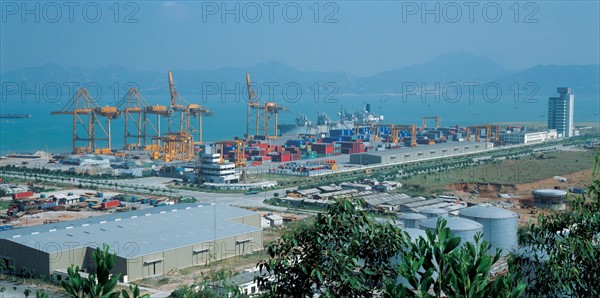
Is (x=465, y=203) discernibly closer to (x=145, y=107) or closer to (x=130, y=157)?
(x=130, y=157)

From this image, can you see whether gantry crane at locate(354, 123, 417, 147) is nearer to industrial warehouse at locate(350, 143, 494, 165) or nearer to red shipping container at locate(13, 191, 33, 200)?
industrial warehouse at locate(350, 143, 494, 165)

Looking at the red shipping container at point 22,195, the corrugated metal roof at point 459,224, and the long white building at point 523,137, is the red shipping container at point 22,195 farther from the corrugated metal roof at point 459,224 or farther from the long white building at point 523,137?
the long white building at point 523,137

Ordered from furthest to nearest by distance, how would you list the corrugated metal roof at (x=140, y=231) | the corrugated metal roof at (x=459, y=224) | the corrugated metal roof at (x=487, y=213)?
the corrugated metal roof at (x=487, y=213) → the corrugated metal roof at (x=459, y=224) → the corrugated metal roof at (x=140, y=231)

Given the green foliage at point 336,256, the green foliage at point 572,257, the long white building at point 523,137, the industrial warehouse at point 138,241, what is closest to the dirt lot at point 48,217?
the industrial warehouse at point 138,241

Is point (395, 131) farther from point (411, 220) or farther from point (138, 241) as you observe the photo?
point (138, 241)

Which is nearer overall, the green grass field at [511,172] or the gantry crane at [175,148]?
the green grass field at [511,172]

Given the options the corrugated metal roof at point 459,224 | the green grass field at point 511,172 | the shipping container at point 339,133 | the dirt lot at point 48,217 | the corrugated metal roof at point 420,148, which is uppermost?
the shipping container at point 339,133

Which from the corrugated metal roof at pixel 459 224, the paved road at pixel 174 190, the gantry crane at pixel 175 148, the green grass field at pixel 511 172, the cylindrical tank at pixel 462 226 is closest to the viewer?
the cylindrical tank at pixel 462 226
